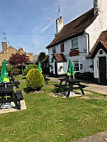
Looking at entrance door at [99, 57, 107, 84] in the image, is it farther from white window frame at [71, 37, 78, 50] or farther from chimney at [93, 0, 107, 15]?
chimney at [93, 0, 107, 15]

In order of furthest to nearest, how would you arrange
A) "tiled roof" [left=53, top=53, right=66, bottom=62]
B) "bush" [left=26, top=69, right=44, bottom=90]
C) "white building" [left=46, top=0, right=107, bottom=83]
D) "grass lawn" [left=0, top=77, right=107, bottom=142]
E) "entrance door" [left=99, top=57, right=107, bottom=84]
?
"tiled roof" [left=53, top=53, right=66, bottom=62]
"white building" [left=46, top=0, right=107, bottom=83]
"entrance door" [left=99, top=57, right=107, bottom=84]
"bush" [left=26, top=69, right=44, bottom=90]
"grass lawn" [left=0, top=77, right=107, bottom=142]

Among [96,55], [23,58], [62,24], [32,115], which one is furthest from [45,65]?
[32,115]

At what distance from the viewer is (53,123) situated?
4262mm

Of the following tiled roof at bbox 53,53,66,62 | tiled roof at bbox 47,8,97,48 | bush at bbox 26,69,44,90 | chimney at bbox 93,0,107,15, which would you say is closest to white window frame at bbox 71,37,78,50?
tiled roof at bbox 47,8,97,48

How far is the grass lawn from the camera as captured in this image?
349 centimetres

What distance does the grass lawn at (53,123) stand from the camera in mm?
3493

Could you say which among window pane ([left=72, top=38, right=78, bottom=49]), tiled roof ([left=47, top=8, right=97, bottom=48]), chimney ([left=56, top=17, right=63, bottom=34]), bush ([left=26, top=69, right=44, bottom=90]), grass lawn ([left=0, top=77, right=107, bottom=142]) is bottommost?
grass lawn ([left=0, top=77, right=107, bottom=142])

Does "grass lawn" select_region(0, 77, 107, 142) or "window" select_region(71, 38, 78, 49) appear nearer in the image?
"grass lawn" select_region(0, 77, 107, 142)

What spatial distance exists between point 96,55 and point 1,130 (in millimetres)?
10740

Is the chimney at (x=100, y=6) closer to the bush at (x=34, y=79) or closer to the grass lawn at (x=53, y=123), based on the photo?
the bush at (x=34, y=79)

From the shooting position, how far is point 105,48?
35.6 feet

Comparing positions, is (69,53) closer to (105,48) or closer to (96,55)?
(96,55)

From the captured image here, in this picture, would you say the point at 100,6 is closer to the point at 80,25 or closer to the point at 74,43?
the point at 80,25

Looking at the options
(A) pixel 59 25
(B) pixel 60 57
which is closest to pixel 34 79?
(B) pixel 60 57
